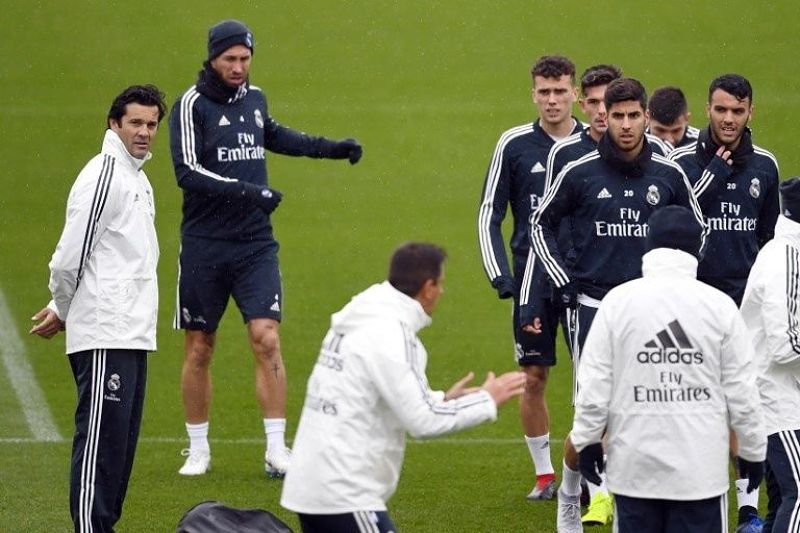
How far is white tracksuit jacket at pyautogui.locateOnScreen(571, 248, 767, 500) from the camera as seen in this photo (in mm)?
6293

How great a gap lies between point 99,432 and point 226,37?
315cm

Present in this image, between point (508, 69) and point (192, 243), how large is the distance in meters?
12.4

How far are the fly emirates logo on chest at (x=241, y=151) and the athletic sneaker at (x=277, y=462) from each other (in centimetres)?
185

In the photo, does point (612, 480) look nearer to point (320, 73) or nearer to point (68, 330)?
point (68, 330)

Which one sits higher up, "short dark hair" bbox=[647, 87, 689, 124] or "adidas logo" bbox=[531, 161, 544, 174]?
"short dark hair" bbox=[647, 87, 689, 124]

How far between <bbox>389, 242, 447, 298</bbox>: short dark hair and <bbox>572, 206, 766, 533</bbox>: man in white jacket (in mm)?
752

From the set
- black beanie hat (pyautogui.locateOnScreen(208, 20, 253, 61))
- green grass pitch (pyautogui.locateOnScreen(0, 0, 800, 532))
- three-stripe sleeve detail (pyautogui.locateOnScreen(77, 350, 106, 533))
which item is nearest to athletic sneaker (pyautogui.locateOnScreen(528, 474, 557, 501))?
green grass pitch (pyautogui.locateOnScreen(0, 0, 800, 532))

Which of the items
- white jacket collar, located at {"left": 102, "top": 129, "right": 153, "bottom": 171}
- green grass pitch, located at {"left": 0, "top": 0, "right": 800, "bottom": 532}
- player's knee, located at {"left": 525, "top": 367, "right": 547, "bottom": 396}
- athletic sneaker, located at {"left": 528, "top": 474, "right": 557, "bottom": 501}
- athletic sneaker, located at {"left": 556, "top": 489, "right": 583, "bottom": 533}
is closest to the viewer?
white jacket collar, located at {"left": 102, "top": 129, "right": 153, "bottom": 171}

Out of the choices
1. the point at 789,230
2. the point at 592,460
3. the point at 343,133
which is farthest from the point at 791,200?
the point at 343,133

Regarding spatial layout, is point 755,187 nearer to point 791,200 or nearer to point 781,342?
point 791,200

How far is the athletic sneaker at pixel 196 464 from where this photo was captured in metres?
9.92

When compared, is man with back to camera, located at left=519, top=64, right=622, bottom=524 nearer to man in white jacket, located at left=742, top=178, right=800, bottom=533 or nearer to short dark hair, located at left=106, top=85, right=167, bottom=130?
man in white jacket, located at left=742, top=178, right=800, bottom=533

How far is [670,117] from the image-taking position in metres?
10.1

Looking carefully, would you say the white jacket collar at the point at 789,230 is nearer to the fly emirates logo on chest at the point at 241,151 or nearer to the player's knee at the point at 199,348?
the fly emirates logo on chest at the point at 241,151
